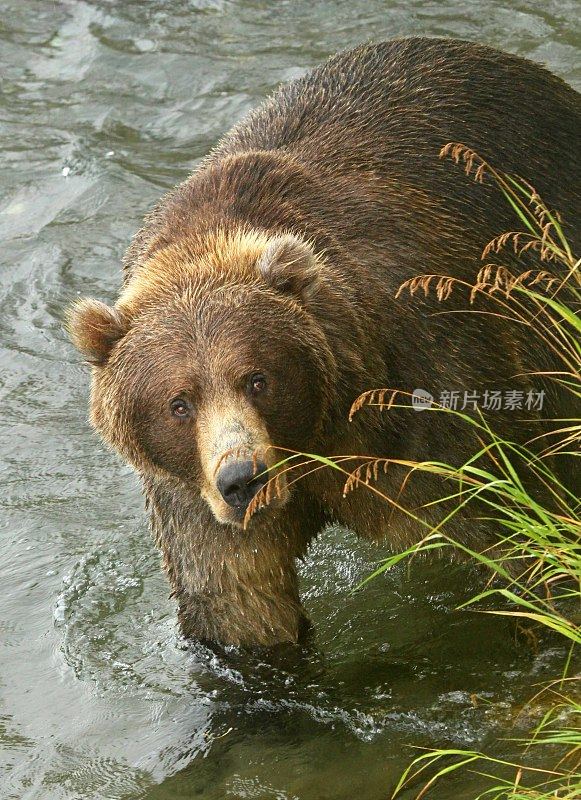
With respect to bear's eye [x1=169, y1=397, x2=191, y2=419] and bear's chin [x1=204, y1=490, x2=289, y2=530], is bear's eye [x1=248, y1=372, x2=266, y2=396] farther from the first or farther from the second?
bear's chin [x1=204, y1=490, x2=289, y2=530]

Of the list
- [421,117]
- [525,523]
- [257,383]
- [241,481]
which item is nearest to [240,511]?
[241,481]

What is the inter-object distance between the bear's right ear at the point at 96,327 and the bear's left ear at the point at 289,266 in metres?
0.60

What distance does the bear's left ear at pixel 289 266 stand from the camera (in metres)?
5.25

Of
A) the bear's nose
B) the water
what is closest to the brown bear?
the bear's nose

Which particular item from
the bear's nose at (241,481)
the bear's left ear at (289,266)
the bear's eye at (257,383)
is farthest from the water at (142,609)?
A: the bear's left ear at (289,266)

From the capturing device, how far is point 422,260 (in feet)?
19.5

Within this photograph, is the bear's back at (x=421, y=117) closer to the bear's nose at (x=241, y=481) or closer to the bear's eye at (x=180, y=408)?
the bear's eye at (x=180, y=408)

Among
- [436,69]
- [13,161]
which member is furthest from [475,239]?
[13,161]

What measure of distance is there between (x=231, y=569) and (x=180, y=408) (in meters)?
0.86

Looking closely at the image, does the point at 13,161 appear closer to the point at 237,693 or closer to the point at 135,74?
the point at 135,74

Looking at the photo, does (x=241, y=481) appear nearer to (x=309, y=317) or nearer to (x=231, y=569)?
(x=309, y=317)

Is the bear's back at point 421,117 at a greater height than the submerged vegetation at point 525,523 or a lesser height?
greater

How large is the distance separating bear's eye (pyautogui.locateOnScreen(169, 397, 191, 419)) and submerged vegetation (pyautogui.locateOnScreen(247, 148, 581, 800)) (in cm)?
41

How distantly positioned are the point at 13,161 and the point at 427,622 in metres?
6.23
